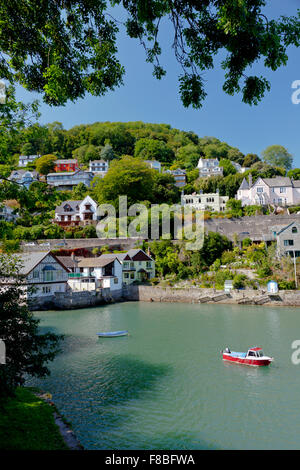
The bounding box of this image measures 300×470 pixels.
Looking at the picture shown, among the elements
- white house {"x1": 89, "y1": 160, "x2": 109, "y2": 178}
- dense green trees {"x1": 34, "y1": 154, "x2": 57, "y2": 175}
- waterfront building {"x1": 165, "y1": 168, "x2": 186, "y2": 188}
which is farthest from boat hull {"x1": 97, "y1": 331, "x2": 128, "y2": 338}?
white house {"x1": 89, "y1": 160, "x2": 109, "y2": 178}

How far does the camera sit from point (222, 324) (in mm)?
23938

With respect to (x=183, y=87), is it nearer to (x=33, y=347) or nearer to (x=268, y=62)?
(x=268, y=62)

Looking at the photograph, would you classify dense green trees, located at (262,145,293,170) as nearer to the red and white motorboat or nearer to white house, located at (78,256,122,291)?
white house, located at (78,256,122,291)

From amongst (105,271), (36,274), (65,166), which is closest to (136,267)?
(105,271)

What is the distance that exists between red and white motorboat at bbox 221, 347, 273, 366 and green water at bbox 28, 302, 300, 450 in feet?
1.21

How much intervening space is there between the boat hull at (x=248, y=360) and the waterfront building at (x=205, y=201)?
151 ft

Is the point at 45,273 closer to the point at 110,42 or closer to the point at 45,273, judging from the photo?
the point at 45,273

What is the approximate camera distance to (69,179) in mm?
81188

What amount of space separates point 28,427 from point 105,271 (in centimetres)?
3291

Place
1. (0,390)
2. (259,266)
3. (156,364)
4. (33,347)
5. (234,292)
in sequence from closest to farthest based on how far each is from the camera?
(0,390) → (33,347) → (156,364) → (234,292) → (259,266)

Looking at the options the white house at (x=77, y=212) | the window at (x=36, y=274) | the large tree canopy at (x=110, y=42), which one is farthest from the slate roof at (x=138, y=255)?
the large tree canopy at (x=110, y=42)
